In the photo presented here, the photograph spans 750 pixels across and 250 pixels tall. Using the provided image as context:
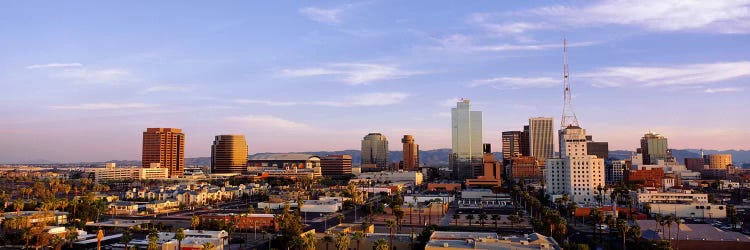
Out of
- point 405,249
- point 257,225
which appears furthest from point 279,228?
point 405,249

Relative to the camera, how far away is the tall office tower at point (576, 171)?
129125 mm

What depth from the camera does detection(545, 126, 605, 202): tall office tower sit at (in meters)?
129

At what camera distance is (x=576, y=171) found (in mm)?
129500

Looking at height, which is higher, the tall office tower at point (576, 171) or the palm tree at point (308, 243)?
the tall office tower at point (576, 171)

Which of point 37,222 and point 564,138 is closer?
point 37,222

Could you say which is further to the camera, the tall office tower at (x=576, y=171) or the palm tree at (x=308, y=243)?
the tall office tower at (x=576, y=171)

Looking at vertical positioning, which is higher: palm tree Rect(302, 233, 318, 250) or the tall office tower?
the tall office tower

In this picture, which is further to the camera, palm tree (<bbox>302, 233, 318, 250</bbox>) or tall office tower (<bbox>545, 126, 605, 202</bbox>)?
tall office tower (<bbox>545, 126, 605, 202</bbox>)

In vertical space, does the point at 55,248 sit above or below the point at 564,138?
below

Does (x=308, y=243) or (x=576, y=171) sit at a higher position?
(x=576, y=171)

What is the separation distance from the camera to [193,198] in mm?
130375

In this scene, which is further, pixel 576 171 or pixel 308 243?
pixel 576 171

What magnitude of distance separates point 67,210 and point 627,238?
8788cm

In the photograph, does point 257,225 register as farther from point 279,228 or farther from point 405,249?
point 405,249
